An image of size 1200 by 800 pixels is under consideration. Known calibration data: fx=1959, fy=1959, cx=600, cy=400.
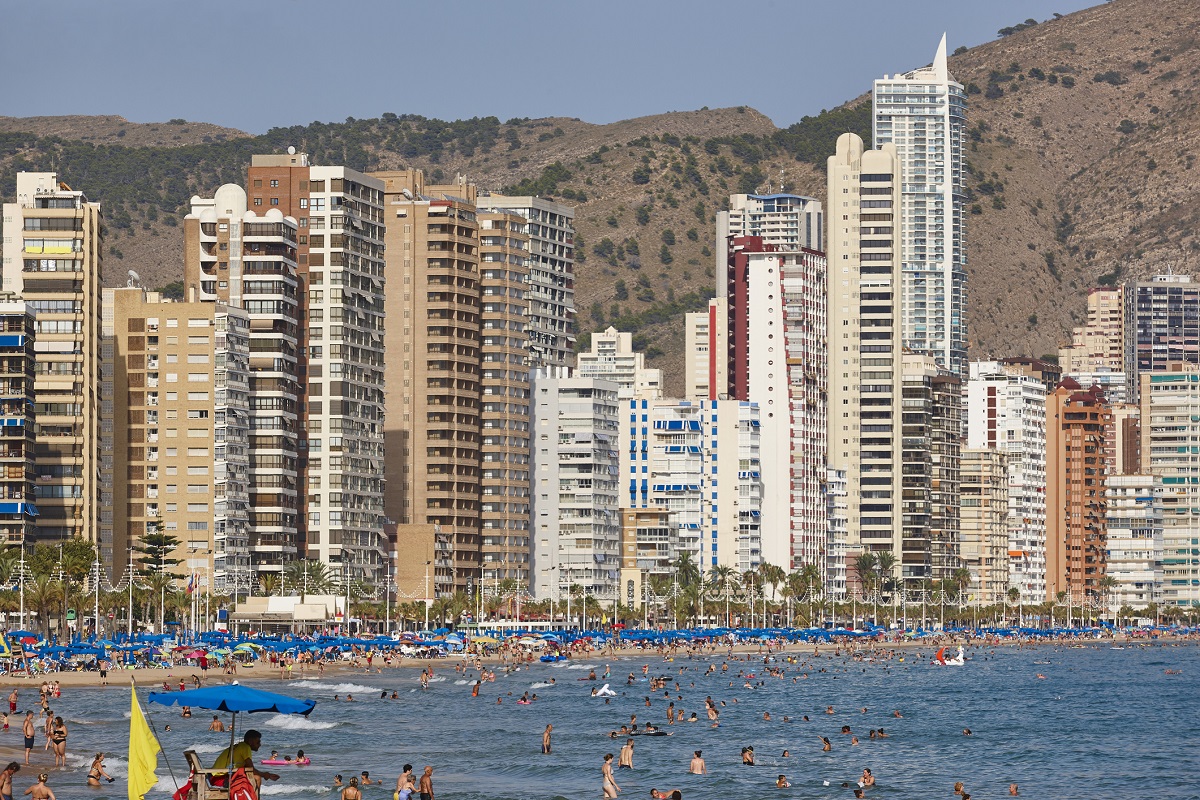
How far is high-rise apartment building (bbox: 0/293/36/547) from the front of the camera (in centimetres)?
17612

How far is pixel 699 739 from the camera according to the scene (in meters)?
113

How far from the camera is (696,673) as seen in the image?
623ft

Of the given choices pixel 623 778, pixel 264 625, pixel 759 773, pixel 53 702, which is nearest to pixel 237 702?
pixel 623 778

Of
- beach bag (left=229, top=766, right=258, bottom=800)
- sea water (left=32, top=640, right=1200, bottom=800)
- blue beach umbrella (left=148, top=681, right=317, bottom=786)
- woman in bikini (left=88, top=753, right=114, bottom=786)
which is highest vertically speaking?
blue beach umbrella (left=148, top=681, right=317, bottom=786)

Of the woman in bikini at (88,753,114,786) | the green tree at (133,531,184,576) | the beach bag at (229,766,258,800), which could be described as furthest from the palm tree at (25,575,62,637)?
A: the beach bag at (229,766,258,800)

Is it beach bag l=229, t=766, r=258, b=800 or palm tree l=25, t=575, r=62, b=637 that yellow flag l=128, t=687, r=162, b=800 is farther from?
palm tree l=25, t=575, r=62, b=637

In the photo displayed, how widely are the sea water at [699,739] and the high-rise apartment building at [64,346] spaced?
3508 centimetres

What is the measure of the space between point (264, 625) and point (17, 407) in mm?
36154

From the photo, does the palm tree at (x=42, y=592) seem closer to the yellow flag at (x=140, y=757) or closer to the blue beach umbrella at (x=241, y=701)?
the yellow flag at (x=140, y=757)

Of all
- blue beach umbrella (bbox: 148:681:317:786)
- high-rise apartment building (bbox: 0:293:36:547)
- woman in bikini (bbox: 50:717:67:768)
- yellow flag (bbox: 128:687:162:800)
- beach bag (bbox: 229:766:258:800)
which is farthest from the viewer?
high-rise apartment building (bbox: 0:293:36:547)

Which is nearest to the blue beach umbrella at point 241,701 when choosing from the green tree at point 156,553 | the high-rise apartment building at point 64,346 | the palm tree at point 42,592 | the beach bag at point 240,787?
the beach bag at point 240,787

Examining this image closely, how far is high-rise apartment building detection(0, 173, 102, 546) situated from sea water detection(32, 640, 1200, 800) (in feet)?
115

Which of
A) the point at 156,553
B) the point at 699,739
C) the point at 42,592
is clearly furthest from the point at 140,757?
the point at 156,553

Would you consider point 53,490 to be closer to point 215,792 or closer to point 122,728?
point 122,728
